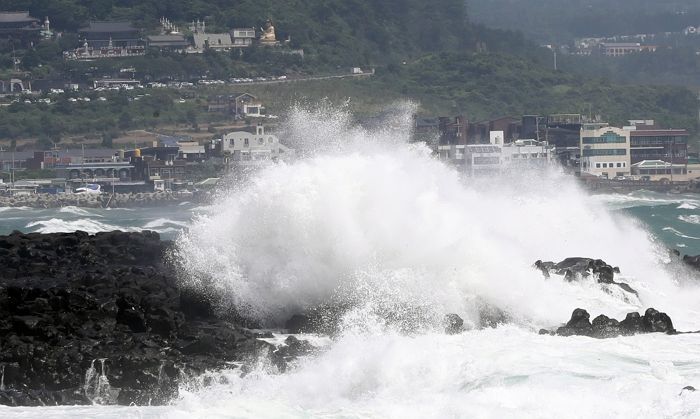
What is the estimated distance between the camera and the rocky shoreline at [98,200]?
88.1 metres

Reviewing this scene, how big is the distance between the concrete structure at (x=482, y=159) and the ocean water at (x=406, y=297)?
4402 cm

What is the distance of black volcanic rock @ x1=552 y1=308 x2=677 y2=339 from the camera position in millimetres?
28719

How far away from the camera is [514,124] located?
98.2 meters

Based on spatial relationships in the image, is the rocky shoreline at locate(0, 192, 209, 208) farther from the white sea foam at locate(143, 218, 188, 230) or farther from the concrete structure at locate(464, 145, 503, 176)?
the white sea foam at locate(143, 218, 188, 230)

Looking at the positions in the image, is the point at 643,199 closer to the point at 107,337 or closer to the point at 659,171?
the point at 659,171

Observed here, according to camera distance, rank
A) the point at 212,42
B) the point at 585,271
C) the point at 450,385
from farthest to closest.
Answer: the point at 212,42 < the point at 585,271 < the point at 450,385

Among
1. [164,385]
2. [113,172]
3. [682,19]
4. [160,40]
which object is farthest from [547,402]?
[682,19]

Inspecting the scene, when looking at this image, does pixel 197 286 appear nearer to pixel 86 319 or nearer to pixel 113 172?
pixel 86 319

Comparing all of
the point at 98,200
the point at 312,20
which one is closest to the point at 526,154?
the point at 98,200

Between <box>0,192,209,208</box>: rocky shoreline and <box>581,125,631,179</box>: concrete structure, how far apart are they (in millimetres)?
20862

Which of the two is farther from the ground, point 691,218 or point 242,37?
point 242,37

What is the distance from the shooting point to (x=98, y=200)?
8894 cm

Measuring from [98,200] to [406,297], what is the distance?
199ft

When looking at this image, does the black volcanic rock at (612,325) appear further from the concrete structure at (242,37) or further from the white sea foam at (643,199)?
the concrete structure at (242,37)
